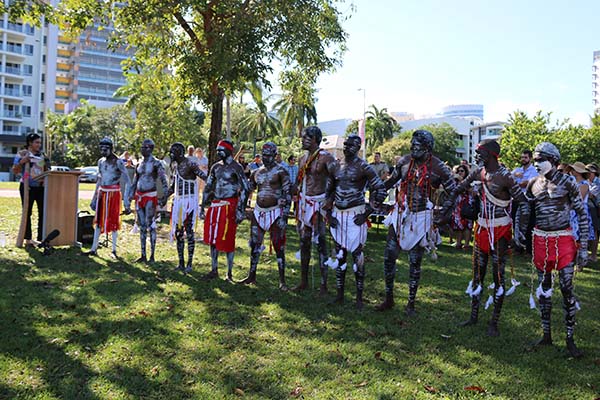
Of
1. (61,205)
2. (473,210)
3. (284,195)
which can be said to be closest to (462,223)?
(284,195)

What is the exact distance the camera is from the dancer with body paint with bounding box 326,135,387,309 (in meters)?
6.87

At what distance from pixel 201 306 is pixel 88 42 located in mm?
12738

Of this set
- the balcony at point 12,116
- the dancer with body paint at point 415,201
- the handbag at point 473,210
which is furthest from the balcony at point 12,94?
the handbag at point 473,210

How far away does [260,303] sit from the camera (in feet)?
23.1

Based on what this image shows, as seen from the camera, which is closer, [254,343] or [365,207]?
[254,343]

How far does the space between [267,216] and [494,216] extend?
3.37 metres

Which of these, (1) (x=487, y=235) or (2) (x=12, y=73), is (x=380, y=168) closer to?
(1) (x=487, y=235)

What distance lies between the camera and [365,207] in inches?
274

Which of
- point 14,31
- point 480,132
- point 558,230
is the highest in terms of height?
point 14,31

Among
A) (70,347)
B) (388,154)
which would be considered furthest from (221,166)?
(388,154)

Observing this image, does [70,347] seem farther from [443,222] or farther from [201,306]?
[443,222]

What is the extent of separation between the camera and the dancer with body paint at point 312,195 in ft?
24.8

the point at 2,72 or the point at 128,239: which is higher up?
the point at 2,72

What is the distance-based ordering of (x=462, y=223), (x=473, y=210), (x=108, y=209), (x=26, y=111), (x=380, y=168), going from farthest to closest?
(x=26, y=111) < (x=380, y=168) < (x=462, y=223) < (x=108, y=209) < (x=473, y=210)
